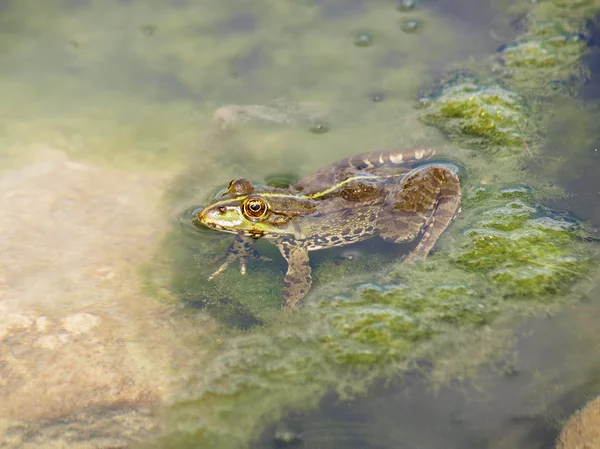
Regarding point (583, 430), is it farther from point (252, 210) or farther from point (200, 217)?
point (200, 217)

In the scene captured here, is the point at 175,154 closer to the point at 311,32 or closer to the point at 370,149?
the point at 370,149

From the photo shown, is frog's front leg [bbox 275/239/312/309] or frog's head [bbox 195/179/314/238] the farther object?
frog's head [bbox 195/179/314/238]

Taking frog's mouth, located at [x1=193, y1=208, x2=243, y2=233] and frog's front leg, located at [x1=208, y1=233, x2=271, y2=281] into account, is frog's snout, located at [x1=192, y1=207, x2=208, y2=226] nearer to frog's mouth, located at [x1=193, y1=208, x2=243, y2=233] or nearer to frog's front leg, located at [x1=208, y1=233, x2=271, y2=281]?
frog's mouth, located at [x1=193, y1=208, x2=243, y2=233]

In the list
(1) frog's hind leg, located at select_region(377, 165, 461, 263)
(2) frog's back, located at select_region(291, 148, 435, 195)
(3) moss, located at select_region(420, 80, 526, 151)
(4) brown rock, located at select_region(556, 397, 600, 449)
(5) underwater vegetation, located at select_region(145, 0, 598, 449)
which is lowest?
(4) brown rock, located at select_region(556, 397, 600, 449)

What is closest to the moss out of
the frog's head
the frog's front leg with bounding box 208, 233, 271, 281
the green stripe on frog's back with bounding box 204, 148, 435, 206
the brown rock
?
the green stripe on frog's back with bounding box 204, 148, 435, 206

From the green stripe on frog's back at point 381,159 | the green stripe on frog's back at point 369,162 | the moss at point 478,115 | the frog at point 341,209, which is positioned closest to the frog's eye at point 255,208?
the frog at point 341,209

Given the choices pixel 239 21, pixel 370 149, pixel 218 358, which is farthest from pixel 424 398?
pixel 239 21

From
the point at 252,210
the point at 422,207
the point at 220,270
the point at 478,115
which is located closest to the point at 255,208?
the point at 252,210

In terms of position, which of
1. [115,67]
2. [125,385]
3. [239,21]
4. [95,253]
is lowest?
[125,385]
